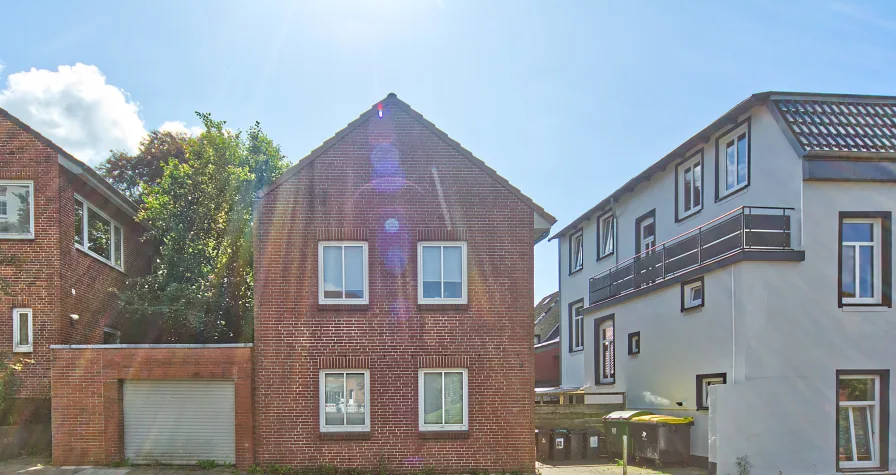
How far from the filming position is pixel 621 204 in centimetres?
2528

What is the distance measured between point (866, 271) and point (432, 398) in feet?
32.7

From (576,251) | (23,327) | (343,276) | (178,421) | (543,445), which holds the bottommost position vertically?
(543,445)

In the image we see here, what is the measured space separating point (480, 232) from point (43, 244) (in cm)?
1059

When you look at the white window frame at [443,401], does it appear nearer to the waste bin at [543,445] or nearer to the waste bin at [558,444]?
the waste bin at [543,445]

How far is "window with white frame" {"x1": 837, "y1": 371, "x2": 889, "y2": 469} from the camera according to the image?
14789 mm

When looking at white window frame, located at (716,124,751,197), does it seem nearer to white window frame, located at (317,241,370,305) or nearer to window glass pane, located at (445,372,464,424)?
window glass pane, located at (445,372,464,424)

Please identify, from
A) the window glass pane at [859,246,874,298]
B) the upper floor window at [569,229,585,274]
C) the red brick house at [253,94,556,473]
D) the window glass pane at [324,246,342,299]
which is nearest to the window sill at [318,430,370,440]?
the red brick house at [253,94,556,473]

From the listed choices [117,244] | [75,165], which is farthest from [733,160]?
[117,244]

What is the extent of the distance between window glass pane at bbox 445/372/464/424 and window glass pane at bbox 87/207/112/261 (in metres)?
10.8

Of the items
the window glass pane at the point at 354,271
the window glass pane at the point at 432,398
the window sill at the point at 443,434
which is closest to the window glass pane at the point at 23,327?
the window glass pane at the point at 354,271

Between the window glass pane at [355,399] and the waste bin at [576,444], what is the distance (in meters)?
6.41

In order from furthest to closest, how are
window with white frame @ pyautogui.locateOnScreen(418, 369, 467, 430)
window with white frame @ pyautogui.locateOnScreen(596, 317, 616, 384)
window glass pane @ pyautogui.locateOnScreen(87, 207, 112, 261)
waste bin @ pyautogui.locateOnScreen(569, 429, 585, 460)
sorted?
window with white frame @ pyautogui.locateOnScreen(596, 317, 616, 384) → window glass pane @ pyautogui.locateOnScreen(87, 207, 112, 261) → waste bin @ pyautogui.locateOnScreen(569, 429, 585, 460) → window with white frame @ pyautogui.locateOnScreen(418, 369, 467, 430)

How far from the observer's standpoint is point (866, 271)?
15.2m

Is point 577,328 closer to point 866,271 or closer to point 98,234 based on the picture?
point 866,271
